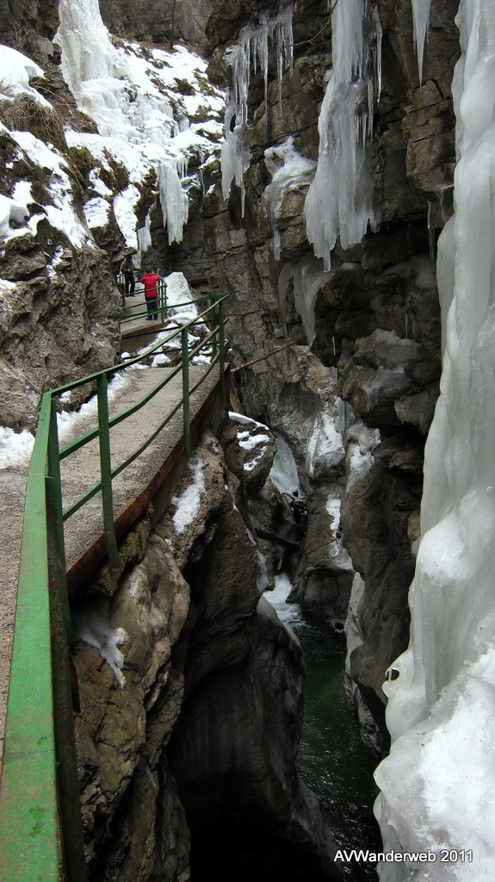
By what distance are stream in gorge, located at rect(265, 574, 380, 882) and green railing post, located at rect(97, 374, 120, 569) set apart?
5.94 meters

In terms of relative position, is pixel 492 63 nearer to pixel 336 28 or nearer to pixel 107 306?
pixel 336 28

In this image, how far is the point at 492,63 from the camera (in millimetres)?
3258

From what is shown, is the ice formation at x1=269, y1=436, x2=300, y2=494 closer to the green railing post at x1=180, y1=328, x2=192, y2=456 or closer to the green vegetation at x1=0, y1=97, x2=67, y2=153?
the green vegetation at x1=0, y1=97, x2=67, y2=153

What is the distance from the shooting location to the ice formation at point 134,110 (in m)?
20.9

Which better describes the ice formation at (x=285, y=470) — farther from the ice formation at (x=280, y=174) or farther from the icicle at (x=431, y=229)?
the icicle at (x=431, y=229)

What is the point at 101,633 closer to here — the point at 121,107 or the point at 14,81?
the point at 14,81

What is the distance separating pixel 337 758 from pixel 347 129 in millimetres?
8327

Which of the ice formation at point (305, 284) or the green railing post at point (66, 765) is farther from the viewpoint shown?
the ice formation at point (305, 284)

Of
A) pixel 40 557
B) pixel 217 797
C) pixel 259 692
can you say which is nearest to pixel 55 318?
pixel 259 692

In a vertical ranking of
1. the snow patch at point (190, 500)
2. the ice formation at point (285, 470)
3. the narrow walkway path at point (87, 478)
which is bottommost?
the ice formation at point (285, 470)

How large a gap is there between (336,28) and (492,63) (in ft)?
11.0

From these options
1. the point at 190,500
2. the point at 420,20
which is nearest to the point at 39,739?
the point at 190,500

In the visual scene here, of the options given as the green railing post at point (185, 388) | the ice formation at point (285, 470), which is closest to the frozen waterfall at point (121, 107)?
the ice formation at point (285, 470)

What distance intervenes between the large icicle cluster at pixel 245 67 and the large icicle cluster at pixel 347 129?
3.54 feet
